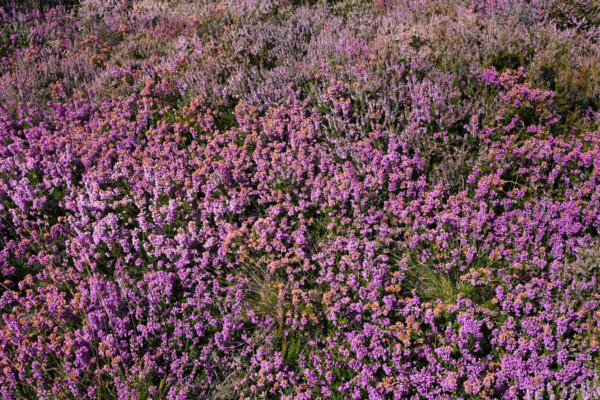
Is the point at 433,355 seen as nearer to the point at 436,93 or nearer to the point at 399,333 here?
the point at 399,333

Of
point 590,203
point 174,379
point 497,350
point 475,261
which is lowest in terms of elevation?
point 174,379

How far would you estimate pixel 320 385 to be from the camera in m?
3.11

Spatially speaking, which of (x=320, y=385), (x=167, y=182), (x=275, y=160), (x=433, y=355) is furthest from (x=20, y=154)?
(x=433, y=355)

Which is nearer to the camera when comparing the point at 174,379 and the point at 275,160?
the point at 174,379

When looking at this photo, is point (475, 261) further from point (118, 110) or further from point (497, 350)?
point (118, 110)

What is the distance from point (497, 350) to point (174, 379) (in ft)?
7.59

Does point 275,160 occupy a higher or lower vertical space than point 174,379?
higher

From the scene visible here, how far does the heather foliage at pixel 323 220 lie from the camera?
3.14m

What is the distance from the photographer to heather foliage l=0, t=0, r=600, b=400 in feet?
10.3

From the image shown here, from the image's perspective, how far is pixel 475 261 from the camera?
3535 mm

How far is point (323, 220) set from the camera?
13.7 feet

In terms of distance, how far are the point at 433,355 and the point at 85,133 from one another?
480 centimetres

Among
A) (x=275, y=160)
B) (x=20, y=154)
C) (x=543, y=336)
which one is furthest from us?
(x=20, y=154)

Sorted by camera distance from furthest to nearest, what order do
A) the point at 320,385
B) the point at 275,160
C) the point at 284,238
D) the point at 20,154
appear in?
the point at 20,154
the point at 275,160
the point at 284,238
the point at 320,385
